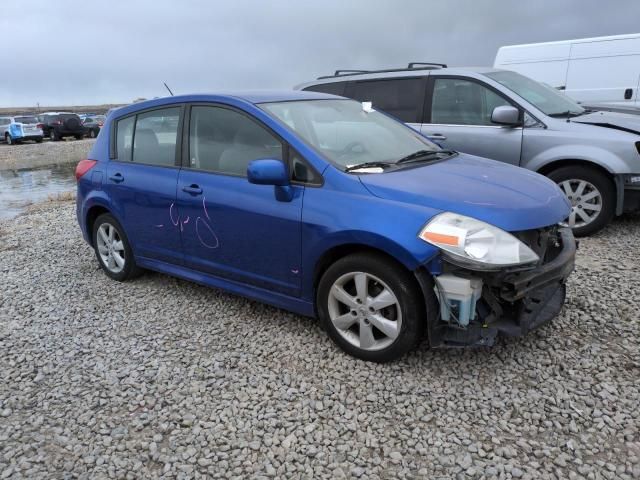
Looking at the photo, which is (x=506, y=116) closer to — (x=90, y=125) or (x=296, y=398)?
(x=296, y=398)

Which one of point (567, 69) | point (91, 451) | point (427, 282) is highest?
point (567, 69)

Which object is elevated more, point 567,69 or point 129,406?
point 567,69

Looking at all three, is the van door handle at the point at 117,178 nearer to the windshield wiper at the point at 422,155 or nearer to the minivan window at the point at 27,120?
the windshield wiper at the point at 422,155

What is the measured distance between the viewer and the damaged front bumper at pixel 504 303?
2906mm

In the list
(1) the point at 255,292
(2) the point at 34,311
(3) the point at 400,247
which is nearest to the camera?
(3) the point at 400,247

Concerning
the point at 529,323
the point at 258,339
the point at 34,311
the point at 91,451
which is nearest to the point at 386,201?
the point at 529,323

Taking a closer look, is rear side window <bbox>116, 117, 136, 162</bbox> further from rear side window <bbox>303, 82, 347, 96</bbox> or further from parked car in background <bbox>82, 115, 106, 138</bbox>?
parked car in background <bbox>82, 115, 106, 138</bbox>

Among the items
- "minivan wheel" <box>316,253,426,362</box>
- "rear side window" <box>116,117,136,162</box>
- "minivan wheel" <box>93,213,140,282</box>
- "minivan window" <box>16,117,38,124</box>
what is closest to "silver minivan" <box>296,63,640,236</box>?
"minivan wheel" <box>316,253,426,362</box>

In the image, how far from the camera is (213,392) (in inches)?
125

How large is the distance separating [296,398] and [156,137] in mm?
2675

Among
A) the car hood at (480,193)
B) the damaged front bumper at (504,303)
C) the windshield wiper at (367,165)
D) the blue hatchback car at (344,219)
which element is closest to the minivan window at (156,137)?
the blue hatchback car at (344,219)

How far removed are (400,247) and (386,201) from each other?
1.04ft

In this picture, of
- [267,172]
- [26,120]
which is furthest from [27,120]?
[267,172]

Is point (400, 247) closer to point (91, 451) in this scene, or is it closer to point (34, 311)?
point (91, 451)
